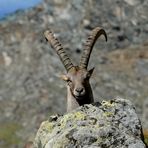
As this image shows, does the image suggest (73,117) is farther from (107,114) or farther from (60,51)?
(60,51)

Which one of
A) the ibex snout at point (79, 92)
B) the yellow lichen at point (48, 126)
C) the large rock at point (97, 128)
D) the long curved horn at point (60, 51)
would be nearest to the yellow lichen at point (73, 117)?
the large rock at point (97, 128)

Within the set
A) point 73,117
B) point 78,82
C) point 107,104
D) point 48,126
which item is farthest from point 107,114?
point 78,82

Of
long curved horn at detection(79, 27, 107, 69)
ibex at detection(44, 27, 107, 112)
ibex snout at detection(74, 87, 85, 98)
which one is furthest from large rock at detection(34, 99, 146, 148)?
long curved horn at detection(79, 27, 107, 69)

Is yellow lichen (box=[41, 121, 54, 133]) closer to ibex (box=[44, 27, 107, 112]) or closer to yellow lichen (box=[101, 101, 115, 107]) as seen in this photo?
yellow lichen (box=[101, 101, 115, 107])

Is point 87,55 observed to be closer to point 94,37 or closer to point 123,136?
point 94,37

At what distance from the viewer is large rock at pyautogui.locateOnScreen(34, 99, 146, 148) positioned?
15867 millimetres

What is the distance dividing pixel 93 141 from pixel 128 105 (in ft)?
6.44

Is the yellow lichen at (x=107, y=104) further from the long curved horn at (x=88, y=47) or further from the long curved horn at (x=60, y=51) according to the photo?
the long curved horn at (x=60, y=51)

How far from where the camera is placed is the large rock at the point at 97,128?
52.1 feet

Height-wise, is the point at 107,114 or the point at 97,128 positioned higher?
the point at 107,114

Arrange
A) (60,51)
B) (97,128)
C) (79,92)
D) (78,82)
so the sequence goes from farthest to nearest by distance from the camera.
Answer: (60,51) < (78,82) < (79,92) < (97,128)

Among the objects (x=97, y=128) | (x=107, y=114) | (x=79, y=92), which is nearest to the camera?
(x=97, y=128)

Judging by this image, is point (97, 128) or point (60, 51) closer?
point (97, 128)

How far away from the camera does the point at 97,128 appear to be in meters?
16.1
